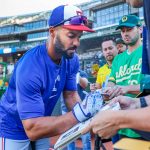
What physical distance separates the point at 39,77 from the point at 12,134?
592mm

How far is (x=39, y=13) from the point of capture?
47625 millimetres

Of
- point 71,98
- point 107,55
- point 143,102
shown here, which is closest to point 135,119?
point 143,102

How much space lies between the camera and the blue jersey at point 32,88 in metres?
2.37

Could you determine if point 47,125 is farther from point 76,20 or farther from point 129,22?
point 129,22

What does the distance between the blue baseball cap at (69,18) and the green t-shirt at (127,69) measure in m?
1.09

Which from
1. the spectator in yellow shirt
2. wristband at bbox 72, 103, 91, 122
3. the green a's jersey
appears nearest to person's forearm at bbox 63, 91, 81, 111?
the green a's jersey

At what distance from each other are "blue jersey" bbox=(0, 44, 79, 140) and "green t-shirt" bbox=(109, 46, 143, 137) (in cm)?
83

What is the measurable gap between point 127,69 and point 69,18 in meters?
1.28

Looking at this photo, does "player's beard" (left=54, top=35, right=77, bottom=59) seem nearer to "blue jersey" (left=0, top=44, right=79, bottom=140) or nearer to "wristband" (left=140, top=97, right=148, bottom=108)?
"blue jersey" (left=0, top=44, right=79, bottom=140)

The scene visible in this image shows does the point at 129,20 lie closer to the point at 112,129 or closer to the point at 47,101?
the point at 47,101

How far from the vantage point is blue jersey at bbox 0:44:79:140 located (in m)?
2.37

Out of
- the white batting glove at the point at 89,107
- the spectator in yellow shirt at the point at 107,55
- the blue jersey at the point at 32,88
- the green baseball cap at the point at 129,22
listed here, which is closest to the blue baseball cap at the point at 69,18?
the blue jersey at the point at 32,88

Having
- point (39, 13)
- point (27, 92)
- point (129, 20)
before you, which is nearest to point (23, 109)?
point (27, 92)

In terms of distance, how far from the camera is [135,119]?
56.8 inches
